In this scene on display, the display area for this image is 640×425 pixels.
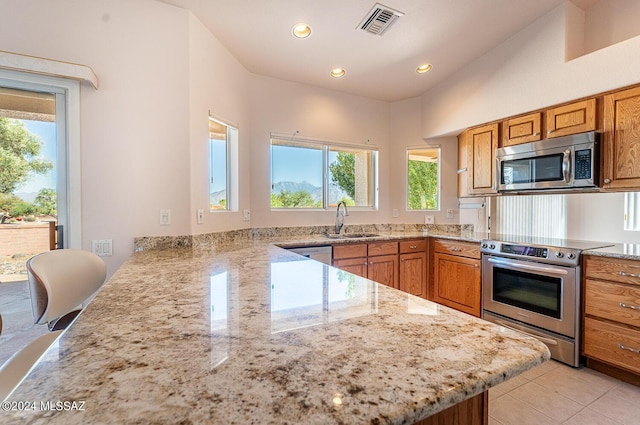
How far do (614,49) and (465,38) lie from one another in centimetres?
112

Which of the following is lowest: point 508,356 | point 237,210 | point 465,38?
point 508,356

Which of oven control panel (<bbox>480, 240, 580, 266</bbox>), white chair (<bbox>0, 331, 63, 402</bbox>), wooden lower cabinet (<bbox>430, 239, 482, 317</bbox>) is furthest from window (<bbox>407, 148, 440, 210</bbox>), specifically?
white chair (<bbox>0, 331, 63, 402</bbox>)

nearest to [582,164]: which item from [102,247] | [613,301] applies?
[613,301]

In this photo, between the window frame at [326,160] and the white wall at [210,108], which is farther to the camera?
the window frame at [326,160]

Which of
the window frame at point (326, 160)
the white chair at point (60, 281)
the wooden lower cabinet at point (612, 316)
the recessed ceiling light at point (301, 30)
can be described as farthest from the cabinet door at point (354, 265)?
the recessed ceiling light at point (301, 30)

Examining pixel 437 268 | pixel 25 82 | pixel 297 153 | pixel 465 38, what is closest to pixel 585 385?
pixel 437 268

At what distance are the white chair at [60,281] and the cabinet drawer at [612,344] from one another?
3.27 meters

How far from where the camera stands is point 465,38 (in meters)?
2.84

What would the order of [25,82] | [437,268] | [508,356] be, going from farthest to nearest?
[437,268] → [25,82] → [508,356]

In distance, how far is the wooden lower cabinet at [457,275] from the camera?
303cm

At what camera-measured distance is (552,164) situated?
2562 mm

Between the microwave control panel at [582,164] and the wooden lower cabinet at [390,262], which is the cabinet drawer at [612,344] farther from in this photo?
the wooden lower cabinet at [390,262]

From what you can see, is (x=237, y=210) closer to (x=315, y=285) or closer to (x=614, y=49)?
(x=315, y=285)

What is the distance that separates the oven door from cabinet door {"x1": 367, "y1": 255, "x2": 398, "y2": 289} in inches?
35.0
